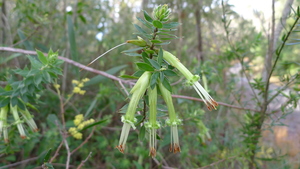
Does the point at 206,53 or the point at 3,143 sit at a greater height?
the point at 206,53

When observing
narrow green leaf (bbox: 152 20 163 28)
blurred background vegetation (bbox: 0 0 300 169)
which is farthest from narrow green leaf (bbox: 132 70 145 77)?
blurred background vegetation (bbox: 0 0 300 169)

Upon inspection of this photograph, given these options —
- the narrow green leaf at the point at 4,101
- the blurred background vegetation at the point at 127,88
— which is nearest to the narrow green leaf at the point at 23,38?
the blurred background vegetation at the point at 127,88

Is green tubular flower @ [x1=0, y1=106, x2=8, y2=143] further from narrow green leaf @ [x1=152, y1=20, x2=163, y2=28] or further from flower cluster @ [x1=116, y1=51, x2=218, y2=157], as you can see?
narrow green leaf @ [x1=152, y1=20, x2=163, y2=28]

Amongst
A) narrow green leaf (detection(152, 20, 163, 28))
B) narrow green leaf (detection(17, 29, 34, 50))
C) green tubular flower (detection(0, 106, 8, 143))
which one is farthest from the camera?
narrow green leaf (detection(17, 29, 34, 50))

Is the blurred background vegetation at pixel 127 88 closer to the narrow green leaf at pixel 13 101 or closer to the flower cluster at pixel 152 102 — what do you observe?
the narrow green leaf at pixel 13 101

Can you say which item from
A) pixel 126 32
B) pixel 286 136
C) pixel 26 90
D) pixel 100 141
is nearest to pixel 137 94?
pixel 26 90

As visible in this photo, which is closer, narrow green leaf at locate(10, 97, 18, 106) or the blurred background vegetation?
narrow green leaf at locate(10, 97, 18, 106)

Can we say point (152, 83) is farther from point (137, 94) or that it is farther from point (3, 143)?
point (3, 143)

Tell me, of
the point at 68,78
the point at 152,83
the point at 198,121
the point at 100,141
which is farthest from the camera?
the point at 68,78

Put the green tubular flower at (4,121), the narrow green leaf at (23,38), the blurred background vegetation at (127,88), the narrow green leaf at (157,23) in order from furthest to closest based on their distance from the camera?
1. the narrow green leaf at (23,38)
2. the blurred background vegetation at (127,88)
3. the green tubular flower at (4,121)
4. the narrow green leaf at (157,23)
